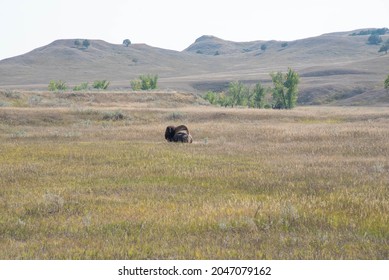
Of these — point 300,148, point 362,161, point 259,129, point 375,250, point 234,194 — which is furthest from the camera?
point 259,129

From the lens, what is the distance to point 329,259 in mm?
7254

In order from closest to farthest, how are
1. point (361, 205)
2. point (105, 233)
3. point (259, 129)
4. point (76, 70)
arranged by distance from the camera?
point (105, 233) → point (361, 205) → point (259, 129) → point (76, 70)

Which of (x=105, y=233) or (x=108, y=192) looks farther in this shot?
(x=108, y=192)

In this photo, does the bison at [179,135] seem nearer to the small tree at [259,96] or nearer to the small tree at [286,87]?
the small tree at [286,87]

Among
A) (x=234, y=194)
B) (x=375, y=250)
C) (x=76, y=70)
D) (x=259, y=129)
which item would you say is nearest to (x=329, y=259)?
(x=375, y=250)

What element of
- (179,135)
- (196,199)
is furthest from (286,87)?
(196,199)

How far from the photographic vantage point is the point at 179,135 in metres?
24.7

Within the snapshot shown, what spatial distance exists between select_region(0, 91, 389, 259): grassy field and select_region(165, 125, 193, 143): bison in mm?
1362

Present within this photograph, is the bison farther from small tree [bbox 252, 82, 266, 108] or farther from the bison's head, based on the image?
small tree [bbox 252, 82, 266, 108]

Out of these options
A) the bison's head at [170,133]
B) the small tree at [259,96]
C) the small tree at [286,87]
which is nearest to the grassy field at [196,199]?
the bison's head at [170,133]

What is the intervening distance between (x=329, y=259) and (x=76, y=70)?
606ft

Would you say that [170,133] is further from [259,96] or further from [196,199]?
[259,96]
